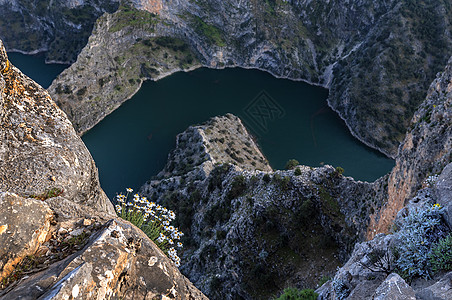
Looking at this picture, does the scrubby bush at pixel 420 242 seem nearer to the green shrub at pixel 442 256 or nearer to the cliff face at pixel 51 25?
the green shrub at pixel 442 256

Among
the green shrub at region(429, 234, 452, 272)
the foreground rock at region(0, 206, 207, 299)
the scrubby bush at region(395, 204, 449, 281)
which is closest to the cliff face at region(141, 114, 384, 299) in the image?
the scrubby bush at region(395, 204, 449, 281)

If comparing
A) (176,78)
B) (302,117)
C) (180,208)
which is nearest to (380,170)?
(302,117)

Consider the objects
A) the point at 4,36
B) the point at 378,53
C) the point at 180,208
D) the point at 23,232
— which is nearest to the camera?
the point at 23,232

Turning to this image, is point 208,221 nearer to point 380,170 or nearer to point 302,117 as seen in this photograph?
point 380,170

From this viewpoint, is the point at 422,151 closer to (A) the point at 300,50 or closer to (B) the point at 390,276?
(B) the point at 390,276

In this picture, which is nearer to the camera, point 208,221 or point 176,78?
point 208,221

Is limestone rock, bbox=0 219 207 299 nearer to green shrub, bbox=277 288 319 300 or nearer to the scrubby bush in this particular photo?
the scrubby bush

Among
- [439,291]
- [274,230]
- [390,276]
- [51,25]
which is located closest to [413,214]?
[390,276]
